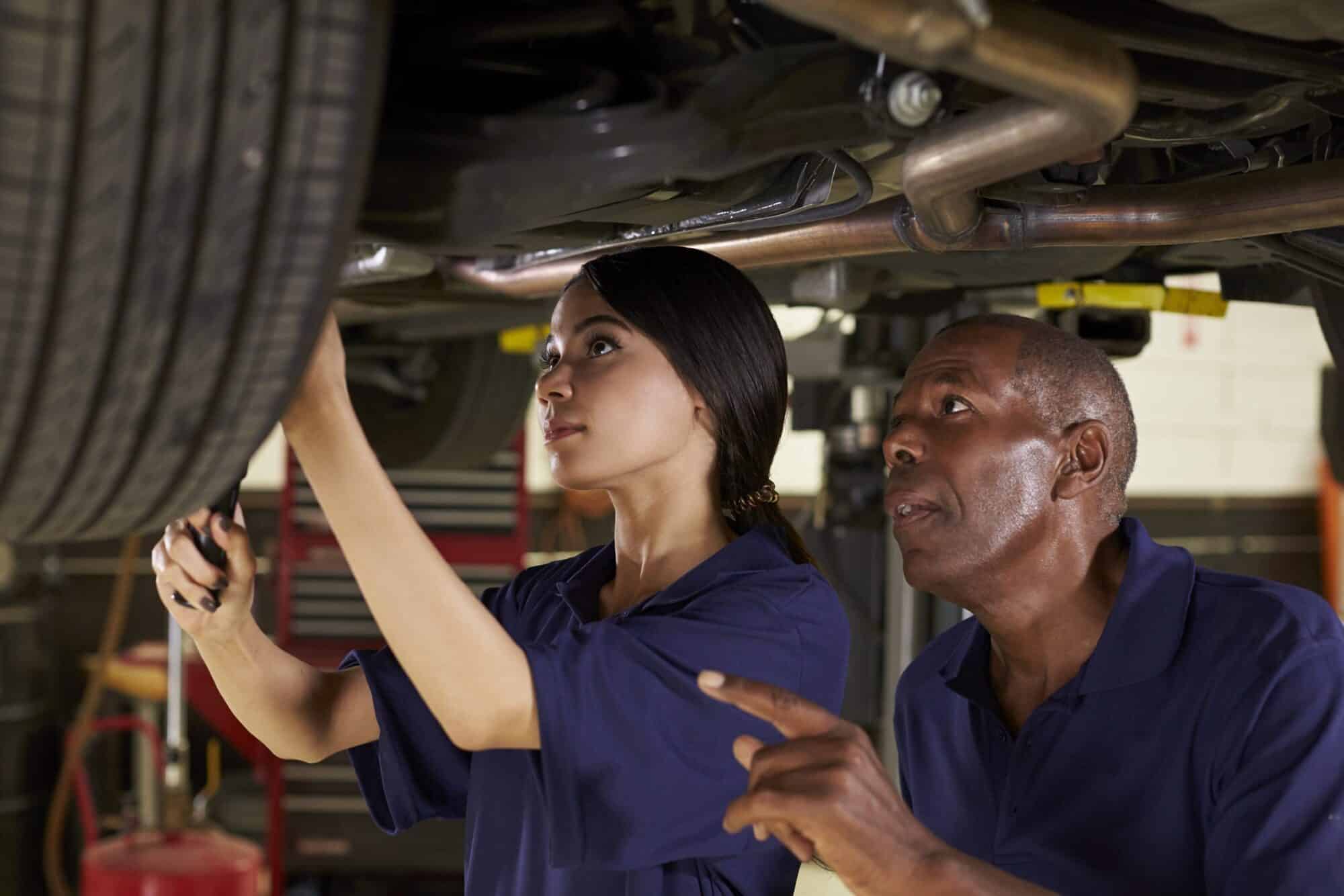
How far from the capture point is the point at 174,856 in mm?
2930

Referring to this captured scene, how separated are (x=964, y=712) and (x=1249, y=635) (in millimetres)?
286

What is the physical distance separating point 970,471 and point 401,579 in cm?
56

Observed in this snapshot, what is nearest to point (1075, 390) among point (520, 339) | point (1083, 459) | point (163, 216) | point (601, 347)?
point (1083, 459)

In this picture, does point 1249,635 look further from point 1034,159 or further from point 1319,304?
A: point 1319,304

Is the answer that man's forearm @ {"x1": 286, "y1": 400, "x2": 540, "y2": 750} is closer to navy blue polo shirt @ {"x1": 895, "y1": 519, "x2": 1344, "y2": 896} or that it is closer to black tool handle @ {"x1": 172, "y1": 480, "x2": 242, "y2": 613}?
black tool handle @ {"x1": 172, "y1": 480, "x2": 242, "y2": 613}

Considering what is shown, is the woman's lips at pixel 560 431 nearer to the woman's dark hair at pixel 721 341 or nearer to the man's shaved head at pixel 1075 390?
the woman's dark hair at pixel 721 341

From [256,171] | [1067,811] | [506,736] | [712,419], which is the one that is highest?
[256,171]

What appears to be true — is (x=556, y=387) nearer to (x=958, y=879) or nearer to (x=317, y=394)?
(x=317, y=394)

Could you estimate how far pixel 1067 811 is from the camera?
3.60 feet

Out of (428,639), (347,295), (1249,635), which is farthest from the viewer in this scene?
(347,295)

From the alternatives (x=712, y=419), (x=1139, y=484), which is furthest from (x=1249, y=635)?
(x=1139, y=484)

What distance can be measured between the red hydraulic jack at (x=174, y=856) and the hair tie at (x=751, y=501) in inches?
84.5

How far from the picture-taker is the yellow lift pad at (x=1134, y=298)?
163cm

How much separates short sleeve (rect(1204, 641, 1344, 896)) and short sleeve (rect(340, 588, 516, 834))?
1.85ft
